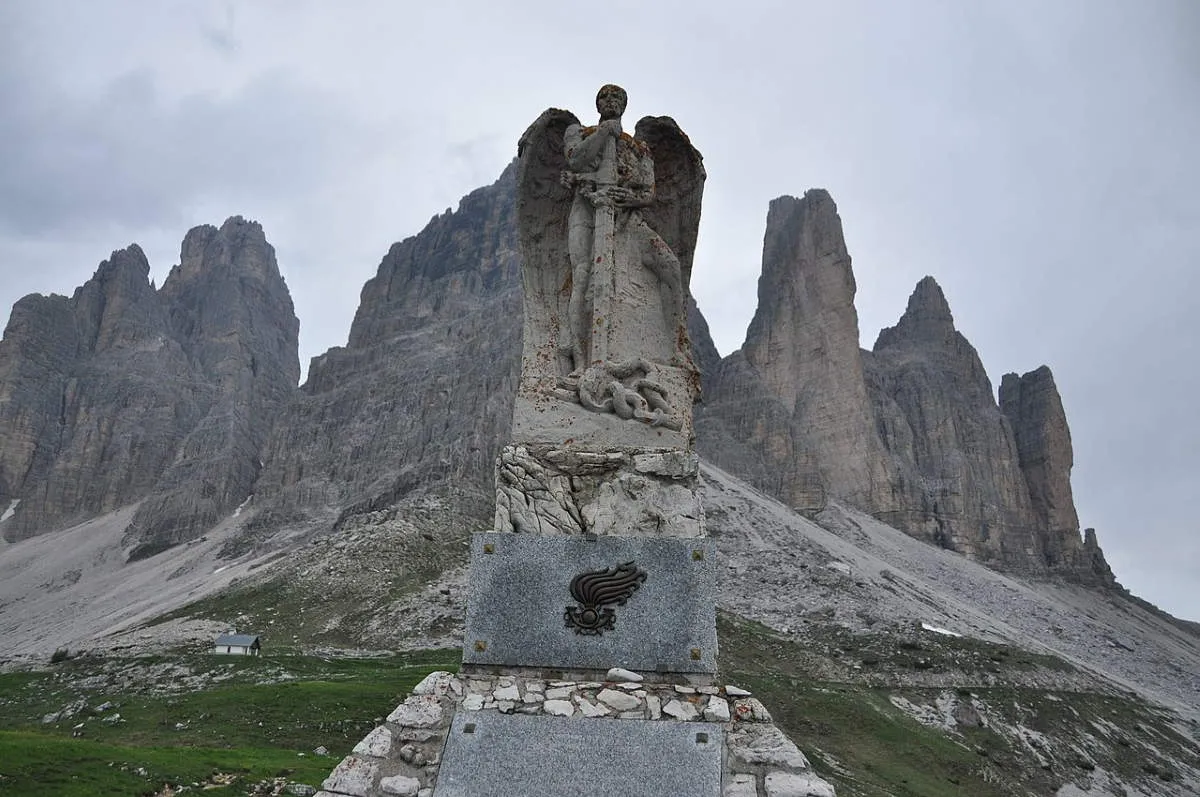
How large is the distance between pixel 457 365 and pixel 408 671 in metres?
85.1

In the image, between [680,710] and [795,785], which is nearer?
[795,785]

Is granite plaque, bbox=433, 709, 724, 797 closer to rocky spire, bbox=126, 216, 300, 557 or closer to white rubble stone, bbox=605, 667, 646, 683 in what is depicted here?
white rubble stone, bbox=605, 667, 646, 683

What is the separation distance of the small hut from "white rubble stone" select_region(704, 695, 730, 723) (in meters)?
50.1

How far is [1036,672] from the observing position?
64.8 meters

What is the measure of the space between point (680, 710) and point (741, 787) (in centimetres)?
65

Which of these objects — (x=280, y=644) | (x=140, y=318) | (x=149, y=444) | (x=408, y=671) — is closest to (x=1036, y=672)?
(x=408, y=671)

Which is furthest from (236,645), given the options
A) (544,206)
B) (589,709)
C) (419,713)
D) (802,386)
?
(802,386)

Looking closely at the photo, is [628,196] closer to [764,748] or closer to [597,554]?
[597,554]

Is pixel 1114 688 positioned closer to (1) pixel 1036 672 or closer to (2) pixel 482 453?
(1) pixel 1036 672

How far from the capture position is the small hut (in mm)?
50750

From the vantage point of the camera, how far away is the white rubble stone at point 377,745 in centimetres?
579

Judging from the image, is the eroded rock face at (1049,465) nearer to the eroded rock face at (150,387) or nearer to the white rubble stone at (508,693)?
the eroded rock face at (150,387)

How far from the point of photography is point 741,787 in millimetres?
5664

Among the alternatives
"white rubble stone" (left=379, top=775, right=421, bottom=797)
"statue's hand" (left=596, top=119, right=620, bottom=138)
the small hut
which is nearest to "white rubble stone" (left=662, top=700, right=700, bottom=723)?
"white rubble stone" (left=379, top=775, right=421, bottom=797)
